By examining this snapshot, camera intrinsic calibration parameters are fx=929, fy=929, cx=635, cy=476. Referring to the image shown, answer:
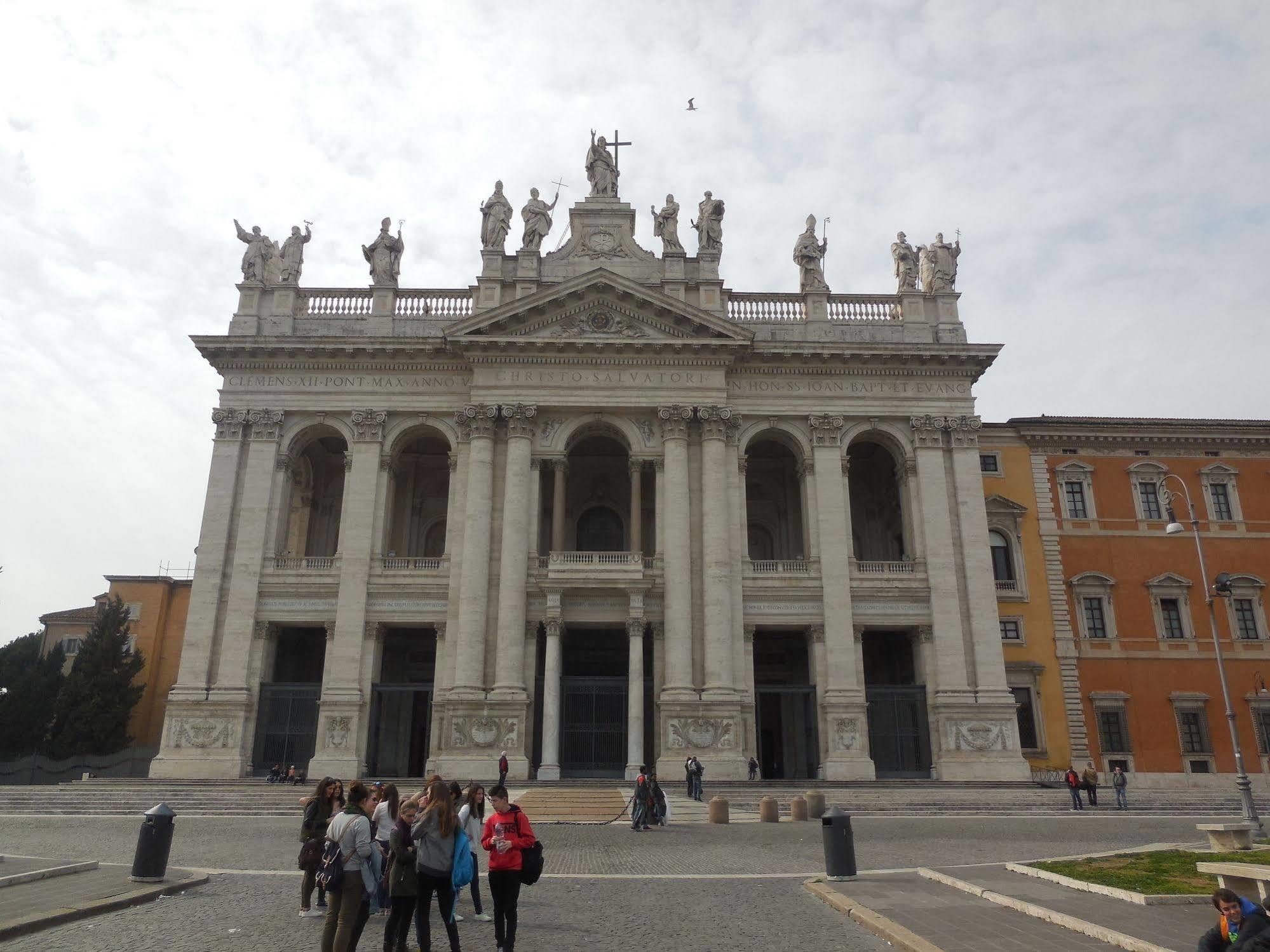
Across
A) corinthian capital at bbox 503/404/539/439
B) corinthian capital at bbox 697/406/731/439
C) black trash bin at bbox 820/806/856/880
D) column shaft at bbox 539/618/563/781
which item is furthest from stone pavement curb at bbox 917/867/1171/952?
corinthian capital at bbox 503/404/539/439

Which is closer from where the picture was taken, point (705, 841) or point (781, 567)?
point (705, 841)

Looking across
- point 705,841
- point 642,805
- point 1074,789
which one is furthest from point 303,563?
point 1074,789

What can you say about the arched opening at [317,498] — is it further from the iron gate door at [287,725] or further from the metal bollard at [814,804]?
the metal bollard at [814,804]

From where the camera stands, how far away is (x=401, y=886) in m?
8.42

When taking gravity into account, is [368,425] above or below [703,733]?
above

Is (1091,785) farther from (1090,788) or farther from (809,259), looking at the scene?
(809,259)

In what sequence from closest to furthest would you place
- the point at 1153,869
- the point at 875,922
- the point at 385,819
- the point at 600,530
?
the point at 385,819
the point at 875,922
the point at 1153,869
the point at 600,530

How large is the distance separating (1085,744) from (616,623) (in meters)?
18.4

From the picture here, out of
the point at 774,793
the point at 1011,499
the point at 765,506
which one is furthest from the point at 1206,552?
the point at 774,793

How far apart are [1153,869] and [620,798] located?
1555 cm

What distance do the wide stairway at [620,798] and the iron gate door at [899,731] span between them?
2.48 metres

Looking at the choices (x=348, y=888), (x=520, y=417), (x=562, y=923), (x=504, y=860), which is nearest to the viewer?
(x=348, y=888)

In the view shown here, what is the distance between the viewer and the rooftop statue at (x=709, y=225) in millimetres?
A: 36781

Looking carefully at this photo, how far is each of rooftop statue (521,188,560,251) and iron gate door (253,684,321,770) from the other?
1831cm
